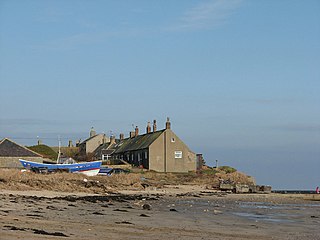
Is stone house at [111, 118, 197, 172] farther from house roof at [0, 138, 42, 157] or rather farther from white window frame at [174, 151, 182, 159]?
house roof at [0, 138, 42, 157]

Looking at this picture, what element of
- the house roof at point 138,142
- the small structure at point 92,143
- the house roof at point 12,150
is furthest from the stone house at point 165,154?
the small structure at point 92,143

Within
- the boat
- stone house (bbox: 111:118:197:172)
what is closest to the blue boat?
the boat

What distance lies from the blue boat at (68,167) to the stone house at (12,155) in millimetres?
4854

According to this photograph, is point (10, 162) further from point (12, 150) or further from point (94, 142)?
point (94, 142)

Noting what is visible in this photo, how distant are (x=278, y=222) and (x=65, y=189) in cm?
2023

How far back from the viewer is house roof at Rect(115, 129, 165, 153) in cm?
7131

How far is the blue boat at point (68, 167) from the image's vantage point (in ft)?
173

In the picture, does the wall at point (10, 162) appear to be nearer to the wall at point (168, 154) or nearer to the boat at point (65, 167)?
the boat at point (65, 167)

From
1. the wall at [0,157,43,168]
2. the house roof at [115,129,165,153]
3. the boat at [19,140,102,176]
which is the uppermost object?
the house roof at [115,129,165,153]

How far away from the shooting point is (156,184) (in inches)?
2019

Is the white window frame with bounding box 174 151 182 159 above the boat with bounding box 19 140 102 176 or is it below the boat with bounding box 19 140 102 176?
above

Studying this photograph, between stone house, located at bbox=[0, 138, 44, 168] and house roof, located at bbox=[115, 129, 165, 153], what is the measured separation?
1443 cm

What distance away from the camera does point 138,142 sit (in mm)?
76625

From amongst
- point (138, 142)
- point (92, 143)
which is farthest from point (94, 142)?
point (138, 142)
